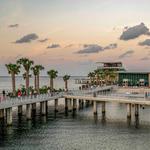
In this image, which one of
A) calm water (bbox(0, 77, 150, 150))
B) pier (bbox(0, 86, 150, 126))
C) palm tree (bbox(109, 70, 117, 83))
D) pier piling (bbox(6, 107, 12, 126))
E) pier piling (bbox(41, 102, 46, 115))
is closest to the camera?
calm water (bbox(0, 77, 150, 150))

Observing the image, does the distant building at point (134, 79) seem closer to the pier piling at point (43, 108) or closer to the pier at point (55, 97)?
the pier at point (55, 97)

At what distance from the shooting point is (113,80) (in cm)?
19512

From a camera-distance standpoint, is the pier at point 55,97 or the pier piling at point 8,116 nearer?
the pier piling at point 8,116

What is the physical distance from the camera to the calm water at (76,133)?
187 feet


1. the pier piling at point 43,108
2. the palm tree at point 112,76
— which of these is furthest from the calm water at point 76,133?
the palm tree at point 112,76

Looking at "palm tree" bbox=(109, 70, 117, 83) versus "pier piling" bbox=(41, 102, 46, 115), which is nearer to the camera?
"pier piling" bbox=(41, 102, 46, 115)

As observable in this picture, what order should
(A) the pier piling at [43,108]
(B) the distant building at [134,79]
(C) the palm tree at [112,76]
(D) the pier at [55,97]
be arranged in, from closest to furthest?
(D) the pier at [55,97] → (A) the pier piling at [43,108] → (B) the distant building at [134,79] → (C) the palm tree at [112,76]

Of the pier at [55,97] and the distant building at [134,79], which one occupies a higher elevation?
the distant building at [134,79]

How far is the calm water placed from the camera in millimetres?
57031

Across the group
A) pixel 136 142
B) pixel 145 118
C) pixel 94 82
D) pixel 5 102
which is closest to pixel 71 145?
pixel 136 142

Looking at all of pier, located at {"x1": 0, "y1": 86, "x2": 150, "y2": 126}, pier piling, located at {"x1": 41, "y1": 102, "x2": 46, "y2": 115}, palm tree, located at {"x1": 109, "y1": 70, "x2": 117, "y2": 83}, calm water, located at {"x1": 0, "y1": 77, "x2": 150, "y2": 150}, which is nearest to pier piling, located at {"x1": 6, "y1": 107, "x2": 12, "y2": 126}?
pier, located at {"x1": 0, "y1": 86, "x2": 150, "y2": 126}

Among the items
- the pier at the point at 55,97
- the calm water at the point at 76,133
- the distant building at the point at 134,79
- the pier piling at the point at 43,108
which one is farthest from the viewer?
the distant building at the point at 134,79

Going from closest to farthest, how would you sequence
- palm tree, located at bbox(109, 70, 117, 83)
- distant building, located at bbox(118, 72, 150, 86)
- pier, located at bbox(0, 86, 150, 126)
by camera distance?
1. pier, located at bbox(0, 86, 150, 126)
2. distant building, located at bbox(118, 72, 150, 86)
3. palm tree, located at bbox(109, 70, 117, 83)

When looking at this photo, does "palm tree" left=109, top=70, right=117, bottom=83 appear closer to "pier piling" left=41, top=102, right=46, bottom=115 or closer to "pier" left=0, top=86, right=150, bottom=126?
"pier" left=0, top=86, right=150, bottom=126
